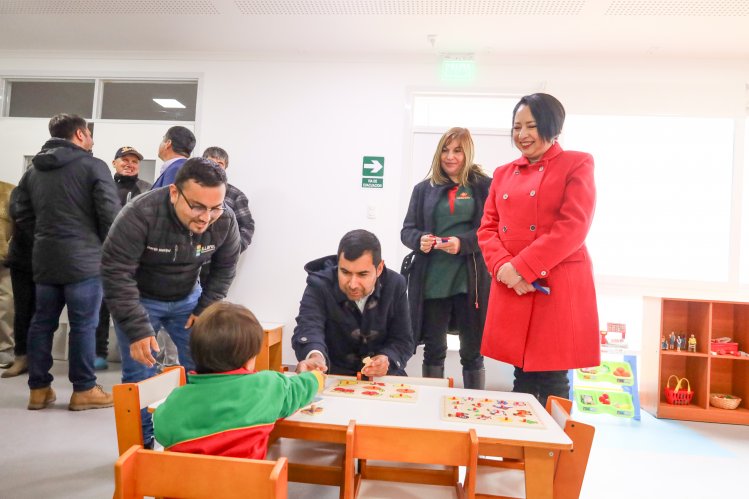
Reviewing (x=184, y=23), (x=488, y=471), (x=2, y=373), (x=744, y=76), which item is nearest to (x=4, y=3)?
(x=184, y=23)

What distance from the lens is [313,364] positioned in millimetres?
1683

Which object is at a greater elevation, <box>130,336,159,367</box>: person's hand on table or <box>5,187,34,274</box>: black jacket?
<box>5,187,34,274</box>: black jacket

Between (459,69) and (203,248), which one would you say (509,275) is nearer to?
(203,248)

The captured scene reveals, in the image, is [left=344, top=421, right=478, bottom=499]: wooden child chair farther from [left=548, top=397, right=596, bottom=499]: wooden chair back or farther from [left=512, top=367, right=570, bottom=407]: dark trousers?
[left=512, top=367, right=570, bottom=407]: dark trousers

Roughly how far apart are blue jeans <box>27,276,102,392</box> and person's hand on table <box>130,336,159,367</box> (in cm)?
113

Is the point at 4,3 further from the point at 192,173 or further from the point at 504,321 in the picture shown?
the point at 504,321

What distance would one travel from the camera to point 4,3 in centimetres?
372

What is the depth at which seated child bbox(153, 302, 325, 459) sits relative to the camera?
1.11 m

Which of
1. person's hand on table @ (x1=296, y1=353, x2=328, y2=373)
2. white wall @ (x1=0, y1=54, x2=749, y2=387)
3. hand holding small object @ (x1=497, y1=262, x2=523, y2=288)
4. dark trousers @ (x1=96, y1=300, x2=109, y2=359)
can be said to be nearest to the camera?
person's hand on table @ (x1=296, y1=353, x2=328, y2=373)

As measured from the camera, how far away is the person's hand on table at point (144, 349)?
1.82m

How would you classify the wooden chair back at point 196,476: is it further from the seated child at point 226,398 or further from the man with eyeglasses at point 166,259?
the man with eyeglasses at point 166,259

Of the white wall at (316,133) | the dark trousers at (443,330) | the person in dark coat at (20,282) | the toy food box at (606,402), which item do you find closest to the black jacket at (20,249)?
the person in dark coat at (20,282)

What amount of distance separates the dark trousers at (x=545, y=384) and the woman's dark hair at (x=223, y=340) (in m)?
1.06

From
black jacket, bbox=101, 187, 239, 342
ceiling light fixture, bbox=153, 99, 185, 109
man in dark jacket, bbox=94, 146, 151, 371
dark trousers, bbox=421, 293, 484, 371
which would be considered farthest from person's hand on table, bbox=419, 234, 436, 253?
ceiling light fixture, bbox=153, 99, 185, 109
